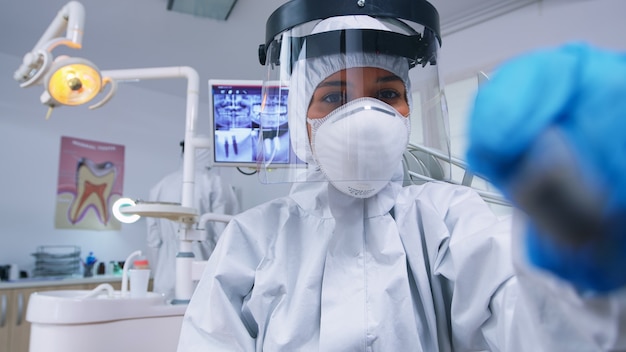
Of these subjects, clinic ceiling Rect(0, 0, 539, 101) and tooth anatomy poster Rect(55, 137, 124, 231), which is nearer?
clinic ceiling Rect(0, 0, 539, 101)

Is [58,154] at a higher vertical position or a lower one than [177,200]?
higher

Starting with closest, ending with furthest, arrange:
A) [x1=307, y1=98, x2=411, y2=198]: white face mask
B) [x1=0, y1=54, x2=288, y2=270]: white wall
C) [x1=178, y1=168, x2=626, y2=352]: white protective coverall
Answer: [x1=178, y1=168, x2=626, y2=352]: white protective coverall
[x1=307, y1=98, x2=411, y2=198]: white face mask
[x1=0, y1=54, x2=288, y2=270]: white wall

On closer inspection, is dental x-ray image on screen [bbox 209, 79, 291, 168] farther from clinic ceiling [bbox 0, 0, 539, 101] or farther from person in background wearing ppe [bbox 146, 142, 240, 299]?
person in background wearing ppe [bbox 146, 142, 240, 299]

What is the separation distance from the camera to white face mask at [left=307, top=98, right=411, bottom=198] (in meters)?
0.77

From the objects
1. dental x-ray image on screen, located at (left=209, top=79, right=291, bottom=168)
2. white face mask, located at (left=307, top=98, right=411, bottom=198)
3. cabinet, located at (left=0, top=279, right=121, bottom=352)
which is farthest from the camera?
cabinet, located at (left=0, top=279, right=121, bottom=352)

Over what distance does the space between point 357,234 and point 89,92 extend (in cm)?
102

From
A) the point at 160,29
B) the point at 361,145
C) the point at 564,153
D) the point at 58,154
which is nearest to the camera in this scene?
the point at 564,153

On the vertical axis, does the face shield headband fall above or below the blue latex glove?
above

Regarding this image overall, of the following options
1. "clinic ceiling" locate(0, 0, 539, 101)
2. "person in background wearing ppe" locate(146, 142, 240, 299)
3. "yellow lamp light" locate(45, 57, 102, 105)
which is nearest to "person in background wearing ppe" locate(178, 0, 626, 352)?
"yellow lamp light" locate(45, 57, 102, 105)

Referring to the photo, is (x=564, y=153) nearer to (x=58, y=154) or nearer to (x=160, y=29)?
(x=160, y=29)

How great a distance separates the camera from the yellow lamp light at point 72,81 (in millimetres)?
1251

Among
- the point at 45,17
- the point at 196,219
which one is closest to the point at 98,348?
the point at 196,219

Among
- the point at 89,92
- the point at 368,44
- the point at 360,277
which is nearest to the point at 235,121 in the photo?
the point at 89,92

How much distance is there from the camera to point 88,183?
10.6ft
